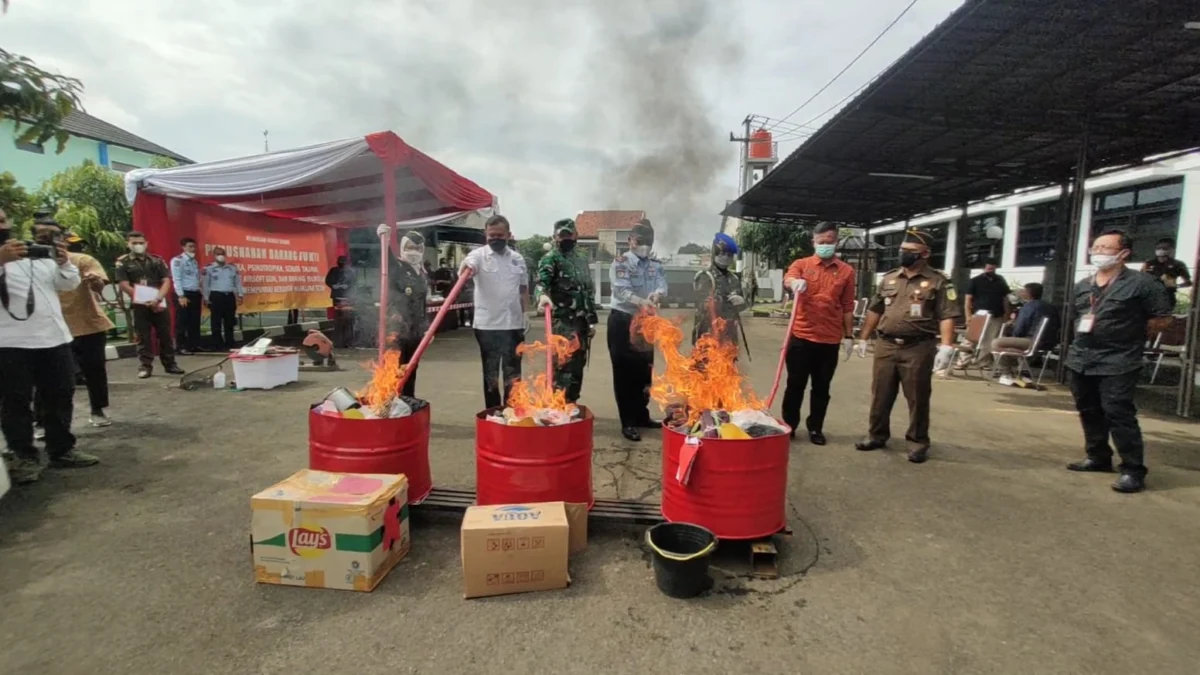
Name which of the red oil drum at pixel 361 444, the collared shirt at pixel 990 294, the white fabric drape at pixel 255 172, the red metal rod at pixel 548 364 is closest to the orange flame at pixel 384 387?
the red oil drum at pixel 361 444

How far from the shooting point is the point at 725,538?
2.99 m

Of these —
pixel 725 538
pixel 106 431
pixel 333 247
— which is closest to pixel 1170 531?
pixel 725 538

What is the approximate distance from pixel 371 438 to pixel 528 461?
88 centimetres

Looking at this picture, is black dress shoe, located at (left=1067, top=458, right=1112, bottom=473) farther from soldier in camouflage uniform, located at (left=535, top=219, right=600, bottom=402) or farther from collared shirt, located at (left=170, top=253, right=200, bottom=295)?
collared shirt, located at (left=170, top=253, right=200, bottom=295)

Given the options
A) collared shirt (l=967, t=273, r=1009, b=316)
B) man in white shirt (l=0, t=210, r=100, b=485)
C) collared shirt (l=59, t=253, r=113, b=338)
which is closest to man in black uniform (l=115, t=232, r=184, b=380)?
collared shirt (l=59, t=253, r=113, b=338)

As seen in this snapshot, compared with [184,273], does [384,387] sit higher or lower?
lower

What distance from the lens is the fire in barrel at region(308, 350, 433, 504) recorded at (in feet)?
10.6

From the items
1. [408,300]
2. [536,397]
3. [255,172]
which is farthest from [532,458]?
[255,172]

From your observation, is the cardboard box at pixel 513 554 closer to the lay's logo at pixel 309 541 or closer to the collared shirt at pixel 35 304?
the lay's logo at pixel 309 541

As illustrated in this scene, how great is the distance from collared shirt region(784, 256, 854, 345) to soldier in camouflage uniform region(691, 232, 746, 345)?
46 cm

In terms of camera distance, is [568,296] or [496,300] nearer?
[496,300]

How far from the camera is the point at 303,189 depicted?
9.57 m

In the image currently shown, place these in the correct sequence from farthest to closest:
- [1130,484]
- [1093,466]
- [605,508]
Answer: [1093,466] < [1130,484] < [605,508]

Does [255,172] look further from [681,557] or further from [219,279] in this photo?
[681,557]
